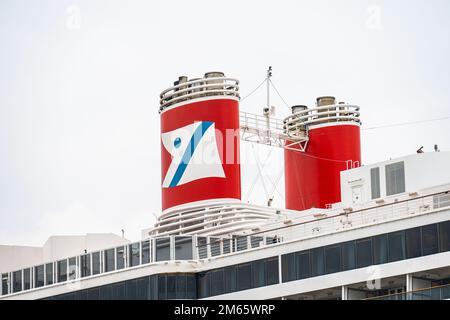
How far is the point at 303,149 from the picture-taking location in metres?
71.8

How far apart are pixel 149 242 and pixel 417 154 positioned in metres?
10.3

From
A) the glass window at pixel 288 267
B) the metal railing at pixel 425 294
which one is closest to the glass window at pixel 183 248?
the glass window at pixel 288 267

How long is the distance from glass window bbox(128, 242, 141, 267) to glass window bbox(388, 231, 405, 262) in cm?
1108

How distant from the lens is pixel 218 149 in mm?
66688

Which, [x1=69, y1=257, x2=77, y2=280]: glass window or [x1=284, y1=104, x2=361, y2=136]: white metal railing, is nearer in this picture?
[x1=69, y1=257, x2=77, y2=280]: glass window

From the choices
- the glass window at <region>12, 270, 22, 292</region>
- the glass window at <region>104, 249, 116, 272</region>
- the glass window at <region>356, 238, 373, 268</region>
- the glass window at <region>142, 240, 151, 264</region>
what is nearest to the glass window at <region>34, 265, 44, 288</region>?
the glass window at <region>12, 270, 22, 292</region>

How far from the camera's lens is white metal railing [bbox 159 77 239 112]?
67.4 metres

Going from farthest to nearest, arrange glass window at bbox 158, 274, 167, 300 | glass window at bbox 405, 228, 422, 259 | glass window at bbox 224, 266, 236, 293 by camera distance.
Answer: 1. glass window at bbox 158, 274, 167, 300
2. glass window at bbox 224, 266, 236, 293
3. glass window at bbox 405, 228, 422, 259

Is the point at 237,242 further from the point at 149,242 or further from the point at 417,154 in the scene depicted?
the point at 417,154

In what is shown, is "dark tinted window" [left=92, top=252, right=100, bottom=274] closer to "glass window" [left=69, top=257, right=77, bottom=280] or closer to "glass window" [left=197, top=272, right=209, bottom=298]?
"glass window" [left=69, top=257, right=77, bottom=280]

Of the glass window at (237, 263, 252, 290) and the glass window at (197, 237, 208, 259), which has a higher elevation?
the glass window at (197, 237, 208, 259)

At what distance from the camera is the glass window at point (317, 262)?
55.3 m
